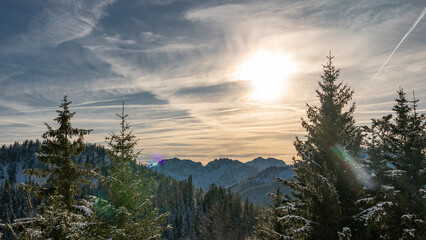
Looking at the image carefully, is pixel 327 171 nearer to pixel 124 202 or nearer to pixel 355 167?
pixel 355 167

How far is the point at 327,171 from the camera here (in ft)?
42.8

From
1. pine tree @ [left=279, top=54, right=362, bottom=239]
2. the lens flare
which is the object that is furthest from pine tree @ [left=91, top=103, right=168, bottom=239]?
the lens flare

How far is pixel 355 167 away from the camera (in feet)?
41.3

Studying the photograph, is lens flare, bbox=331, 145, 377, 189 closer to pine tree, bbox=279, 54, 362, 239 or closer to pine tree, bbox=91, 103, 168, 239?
pine tree, bbox=279, 54, 362, 239

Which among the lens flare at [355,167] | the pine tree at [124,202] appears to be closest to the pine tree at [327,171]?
the lens flare at [355,167]

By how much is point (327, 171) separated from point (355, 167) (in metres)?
1.20

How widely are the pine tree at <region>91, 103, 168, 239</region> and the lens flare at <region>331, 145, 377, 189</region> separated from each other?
933cm

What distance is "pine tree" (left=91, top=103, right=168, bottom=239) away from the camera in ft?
45.4

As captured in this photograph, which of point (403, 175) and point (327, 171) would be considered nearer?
point (327, 171)

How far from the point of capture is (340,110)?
1398 centimetres

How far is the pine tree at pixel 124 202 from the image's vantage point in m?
13.8

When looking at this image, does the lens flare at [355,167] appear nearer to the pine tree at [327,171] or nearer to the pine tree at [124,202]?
the pine tree at [327,171]

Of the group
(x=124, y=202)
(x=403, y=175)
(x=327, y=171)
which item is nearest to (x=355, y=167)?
(x=327, y=171)

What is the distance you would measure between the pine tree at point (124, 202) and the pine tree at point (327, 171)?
692cm
